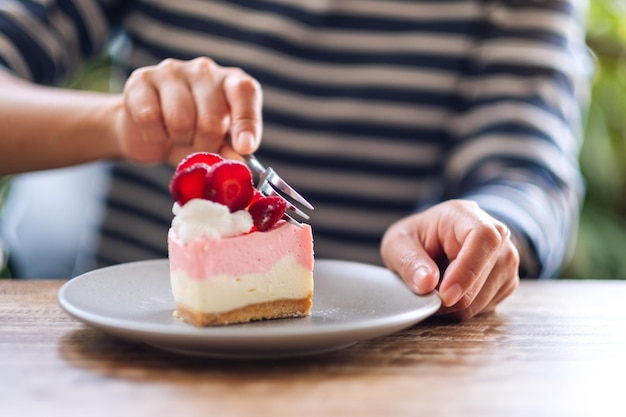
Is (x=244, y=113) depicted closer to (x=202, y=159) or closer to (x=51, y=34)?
(x=202, y=159)

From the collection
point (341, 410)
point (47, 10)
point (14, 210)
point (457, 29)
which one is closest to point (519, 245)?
point (457, 29)

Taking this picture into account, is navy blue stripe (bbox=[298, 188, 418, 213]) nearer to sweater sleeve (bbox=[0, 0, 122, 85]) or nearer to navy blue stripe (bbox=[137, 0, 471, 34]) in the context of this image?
navy blue stripe (bbox=[137, 0, 471, 34])

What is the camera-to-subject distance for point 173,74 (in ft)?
3.82

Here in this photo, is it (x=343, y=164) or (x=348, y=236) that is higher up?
(x=343, y=164)

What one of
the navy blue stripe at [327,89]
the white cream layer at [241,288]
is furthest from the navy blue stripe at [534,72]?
the white cream layer at [241,288]

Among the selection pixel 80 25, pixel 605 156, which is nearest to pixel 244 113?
pixel 80 25

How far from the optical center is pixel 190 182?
36.8 inches

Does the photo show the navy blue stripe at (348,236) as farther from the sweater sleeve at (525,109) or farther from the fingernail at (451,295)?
the fingernail at (451,295)

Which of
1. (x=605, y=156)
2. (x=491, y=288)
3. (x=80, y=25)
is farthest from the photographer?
(x=605, y=156)

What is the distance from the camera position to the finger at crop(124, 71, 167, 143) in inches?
45.4

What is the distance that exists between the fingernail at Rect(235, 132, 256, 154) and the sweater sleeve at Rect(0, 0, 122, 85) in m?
0.77

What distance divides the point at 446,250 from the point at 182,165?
373 mm

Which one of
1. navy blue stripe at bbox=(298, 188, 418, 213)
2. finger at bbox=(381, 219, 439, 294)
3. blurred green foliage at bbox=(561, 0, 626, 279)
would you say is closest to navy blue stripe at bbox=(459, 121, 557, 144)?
navy blue stripe at bbox=(298, 188, 418, 213)

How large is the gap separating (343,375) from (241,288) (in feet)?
0.72
